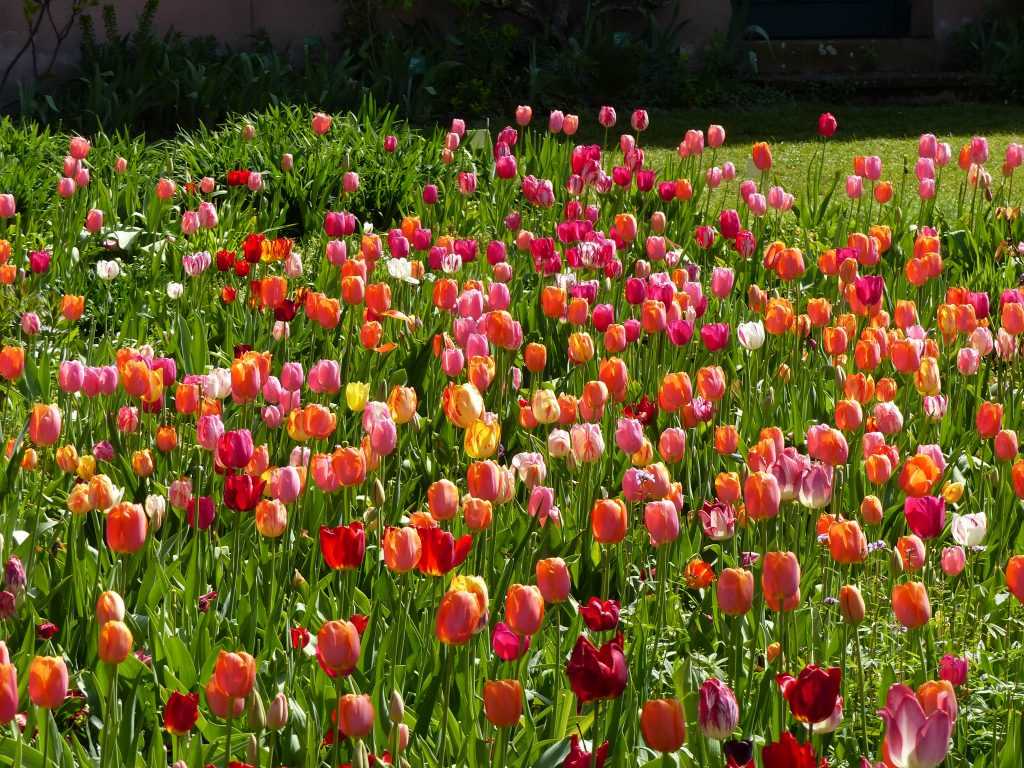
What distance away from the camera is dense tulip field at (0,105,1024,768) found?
6.64 feet

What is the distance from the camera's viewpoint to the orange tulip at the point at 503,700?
1710mm

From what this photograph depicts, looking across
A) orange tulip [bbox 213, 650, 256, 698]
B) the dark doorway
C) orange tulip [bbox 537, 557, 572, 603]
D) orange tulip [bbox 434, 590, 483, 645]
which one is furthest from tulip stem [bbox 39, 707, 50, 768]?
the dark doorway

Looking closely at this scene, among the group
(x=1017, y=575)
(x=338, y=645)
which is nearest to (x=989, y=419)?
(x=1017, y=575)

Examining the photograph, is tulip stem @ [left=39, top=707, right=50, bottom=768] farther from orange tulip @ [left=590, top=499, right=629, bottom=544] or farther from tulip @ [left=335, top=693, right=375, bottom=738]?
orange tulip @ [left=590, top=499, right=629, bottom=544]

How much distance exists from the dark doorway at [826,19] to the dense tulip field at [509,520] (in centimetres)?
911

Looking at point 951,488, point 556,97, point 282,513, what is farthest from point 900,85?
point 282,513

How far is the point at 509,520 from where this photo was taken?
9.90 feet

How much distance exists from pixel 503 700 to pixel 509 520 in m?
1.30

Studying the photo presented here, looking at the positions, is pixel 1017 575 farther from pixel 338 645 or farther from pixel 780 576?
pixel 338 645

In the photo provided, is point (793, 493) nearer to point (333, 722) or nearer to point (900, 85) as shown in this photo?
point (333, 722)

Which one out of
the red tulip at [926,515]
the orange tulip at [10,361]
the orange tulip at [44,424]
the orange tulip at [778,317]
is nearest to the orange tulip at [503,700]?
the red tulip at [926,515]

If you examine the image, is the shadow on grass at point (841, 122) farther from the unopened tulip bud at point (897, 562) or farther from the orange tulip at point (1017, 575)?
the orange tulip at point (1017, 575)

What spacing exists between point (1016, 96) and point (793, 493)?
10.6 meters

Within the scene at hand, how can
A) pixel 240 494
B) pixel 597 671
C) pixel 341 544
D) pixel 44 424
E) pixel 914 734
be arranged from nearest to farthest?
pixel 914 734 < pixel 597 671 < pixel 341 544 < pixel 240 494 < pixel 44 424
